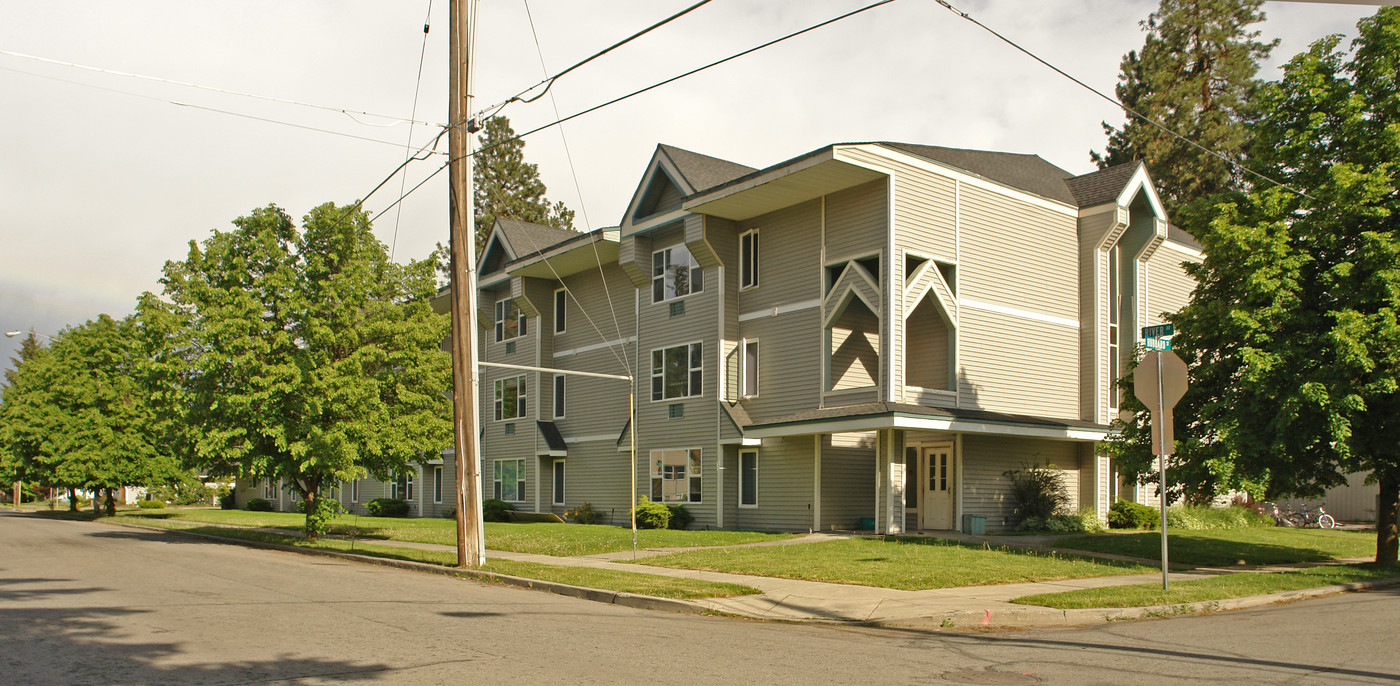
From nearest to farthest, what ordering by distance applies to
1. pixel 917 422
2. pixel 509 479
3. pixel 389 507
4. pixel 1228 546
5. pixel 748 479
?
pixel 1228 546, pixel 917 422, pixel 748 479, pixel 509 479, pixel 389 507

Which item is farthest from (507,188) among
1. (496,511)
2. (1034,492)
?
(1034,492)

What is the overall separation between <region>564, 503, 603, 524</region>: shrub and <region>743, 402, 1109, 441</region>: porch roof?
8.75m

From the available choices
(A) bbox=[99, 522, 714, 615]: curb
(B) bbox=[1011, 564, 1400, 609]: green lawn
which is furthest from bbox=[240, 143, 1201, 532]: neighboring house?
(A) bbox=[99, 522, 714, 615]: curb

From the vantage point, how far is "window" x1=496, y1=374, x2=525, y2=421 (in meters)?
38.8

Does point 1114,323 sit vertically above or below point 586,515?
above

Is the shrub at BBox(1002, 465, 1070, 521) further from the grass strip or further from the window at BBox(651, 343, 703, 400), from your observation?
the grass strip

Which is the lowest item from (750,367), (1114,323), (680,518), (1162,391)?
(680,518)

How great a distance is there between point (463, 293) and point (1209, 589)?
12.6m

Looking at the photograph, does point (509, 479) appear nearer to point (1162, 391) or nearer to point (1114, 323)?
point (1114, 323)

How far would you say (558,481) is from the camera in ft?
120

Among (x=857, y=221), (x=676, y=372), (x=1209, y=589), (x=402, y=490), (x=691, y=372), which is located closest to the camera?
(x=1209, y=589)

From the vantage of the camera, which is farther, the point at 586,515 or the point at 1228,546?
the point at 586,515

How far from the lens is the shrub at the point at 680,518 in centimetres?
2953

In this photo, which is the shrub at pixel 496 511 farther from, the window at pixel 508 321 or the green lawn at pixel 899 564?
the green lawn at pixel 899 564
